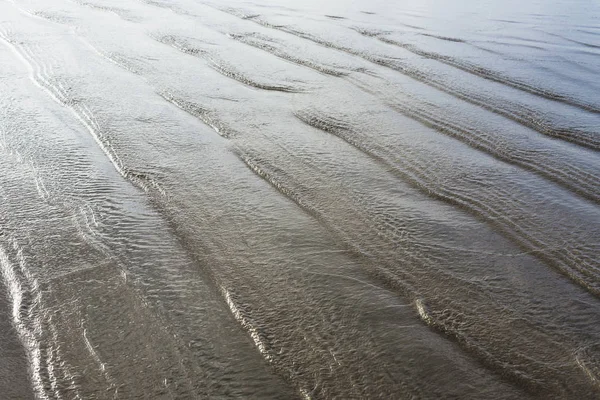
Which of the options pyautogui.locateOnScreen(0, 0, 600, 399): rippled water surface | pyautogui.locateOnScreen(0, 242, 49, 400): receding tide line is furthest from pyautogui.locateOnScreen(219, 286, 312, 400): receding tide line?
pyautogui.locateOnScreen(0, 242, 49, 400): receding tide line

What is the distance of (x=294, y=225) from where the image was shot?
75.4 inches

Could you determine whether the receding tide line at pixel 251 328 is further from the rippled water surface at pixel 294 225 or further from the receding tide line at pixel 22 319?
the receding tide line at pixel 22 319

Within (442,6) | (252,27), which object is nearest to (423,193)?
(252,27)

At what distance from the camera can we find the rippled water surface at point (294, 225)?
4.39 ft

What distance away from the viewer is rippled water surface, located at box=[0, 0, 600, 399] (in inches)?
52.7

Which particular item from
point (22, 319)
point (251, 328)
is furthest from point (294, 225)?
point (22, 319)

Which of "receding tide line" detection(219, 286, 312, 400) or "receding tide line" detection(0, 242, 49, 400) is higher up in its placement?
"receding tide line" detection(0, 242, 49, 400)

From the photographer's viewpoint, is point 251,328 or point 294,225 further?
point 294,225

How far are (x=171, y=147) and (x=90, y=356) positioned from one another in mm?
1212

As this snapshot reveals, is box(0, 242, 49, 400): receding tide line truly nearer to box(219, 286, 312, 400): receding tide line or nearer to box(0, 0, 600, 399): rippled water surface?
box(0, 0, 600, 399): rippled water surface

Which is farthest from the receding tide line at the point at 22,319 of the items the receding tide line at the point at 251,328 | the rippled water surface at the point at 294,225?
the receding tide line at the point at 251,328

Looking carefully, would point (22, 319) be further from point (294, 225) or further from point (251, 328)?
point (294, 225)

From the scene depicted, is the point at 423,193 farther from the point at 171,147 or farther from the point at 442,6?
the point at 442,6

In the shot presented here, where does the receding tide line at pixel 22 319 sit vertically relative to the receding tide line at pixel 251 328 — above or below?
above
